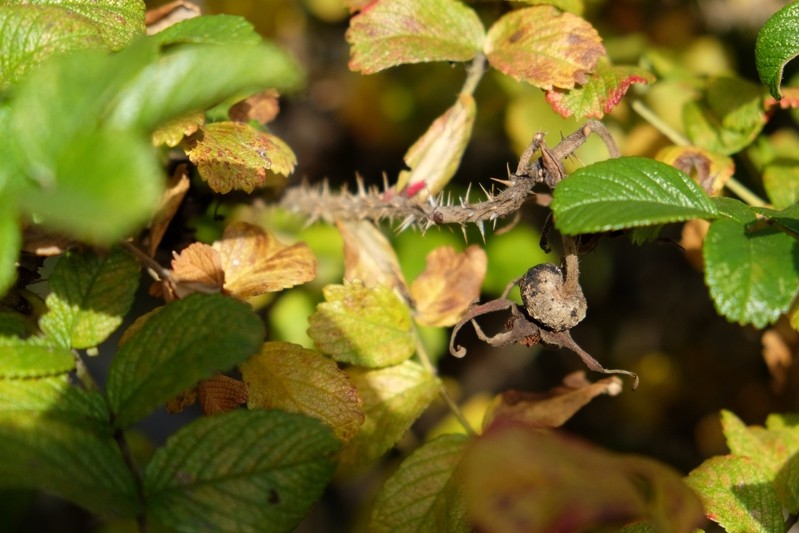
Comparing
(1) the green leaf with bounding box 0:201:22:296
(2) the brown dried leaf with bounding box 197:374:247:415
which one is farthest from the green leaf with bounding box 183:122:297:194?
(1) the green leaf with bounding box 0:201:22:296

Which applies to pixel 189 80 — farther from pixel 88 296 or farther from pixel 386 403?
pixel 386 403

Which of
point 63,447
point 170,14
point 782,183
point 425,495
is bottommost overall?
point 425,495

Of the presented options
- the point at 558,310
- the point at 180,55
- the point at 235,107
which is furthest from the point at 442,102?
the point at 180,55

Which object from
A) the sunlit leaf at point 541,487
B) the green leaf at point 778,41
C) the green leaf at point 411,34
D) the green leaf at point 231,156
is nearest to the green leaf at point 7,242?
the green leaf at point 231,156

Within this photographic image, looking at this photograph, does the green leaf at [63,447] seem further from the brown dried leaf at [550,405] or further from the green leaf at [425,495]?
the brown dried leaf at [550,405]

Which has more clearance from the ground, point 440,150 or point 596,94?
point 596,94

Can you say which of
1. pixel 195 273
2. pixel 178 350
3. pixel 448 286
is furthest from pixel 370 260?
pixel 178 350

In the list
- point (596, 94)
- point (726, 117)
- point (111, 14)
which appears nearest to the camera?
point (111, 14)

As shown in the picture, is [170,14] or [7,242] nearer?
[7,242]

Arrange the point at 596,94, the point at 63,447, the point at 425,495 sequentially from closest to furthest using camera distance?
the point at 63,447, the point at 425,495, the point at 596,94
